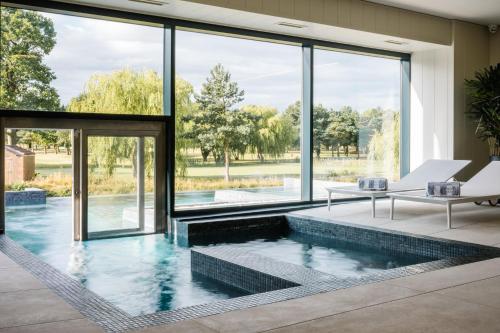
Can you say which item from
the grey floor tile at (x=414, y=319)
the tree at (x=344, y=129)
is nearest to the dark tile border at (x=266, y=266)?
the grey floor tile at (x=414, y=319)

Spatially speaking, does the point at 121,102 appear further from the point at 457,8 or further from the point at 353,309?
the point at 457,8

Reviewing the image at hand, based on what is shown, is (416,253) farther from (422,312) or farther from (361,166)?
(361,166)

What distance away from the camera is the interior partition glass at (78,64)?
286 inches

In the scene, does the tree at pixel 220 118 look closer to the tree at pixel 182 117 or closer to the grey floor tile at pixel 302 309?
the tree at pixel 182 117

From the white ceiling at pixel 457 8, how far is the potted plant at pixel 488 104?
96cm

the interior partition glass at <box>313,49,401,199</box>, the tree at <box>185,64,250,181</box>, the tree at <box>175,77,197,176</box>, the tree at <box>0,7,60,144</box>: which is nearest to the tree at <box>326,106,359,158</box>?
the interior partition glass at <box>313,49,401,199</box>

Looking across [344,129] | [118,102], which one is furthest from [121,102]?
[344,129]

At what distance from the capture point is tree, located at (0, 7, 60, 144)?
7.18 meters

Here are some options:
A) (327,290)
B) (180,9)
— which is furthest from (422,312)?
(180,9)

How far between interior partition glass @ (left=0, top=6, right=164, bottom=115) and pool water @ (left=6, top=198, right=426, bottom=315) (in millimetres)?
1501

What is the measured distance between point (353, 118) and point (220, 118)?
3090mm

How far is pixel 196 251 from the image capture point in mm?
5855

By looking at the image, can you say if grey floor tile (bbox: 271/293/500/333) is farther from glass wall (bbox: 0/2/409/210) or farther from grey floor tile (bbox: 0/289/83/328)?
glass wall (bbox: 0/2/409/210)

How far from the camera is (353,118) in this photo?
35.9ft
